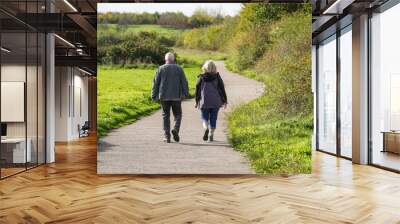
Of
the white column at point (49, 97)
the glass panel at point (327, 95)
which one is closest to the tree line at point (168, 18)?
the white column at point (49, 97)

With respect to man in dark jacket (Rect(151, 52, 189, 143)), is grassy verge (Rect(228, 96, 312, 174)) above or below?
below

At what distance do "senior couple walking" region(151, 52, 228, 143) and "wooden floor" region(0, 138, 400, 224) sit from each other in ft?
2.66

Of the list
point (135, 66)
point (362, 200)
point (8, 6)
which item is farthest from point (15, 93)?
point (362, 200)

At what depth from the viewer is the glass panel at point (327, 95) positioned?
10242 millimetres

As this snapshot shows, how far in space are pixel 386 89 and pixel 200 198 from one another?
4201mm

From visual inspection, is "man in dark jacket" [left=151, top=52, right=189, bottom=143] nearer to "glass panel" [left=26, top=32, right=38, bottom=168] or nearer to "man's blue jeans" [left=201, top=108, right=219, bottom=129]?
"man's blue jeans" [left=201, top=108, right=219, bottom=129]

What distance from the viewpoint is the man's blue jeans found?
6.66 meters

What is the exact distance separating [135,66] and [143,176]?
1.67m

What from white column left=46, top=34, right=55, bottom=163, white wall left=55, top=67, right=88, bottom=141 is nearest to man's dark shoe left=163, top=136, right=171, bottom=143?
white column left=46, top=34, right=55, bottom=163

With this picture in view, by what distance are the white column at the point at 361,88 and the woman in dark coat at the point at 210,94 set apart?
10.2ft

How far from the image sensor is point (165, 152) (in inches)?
259

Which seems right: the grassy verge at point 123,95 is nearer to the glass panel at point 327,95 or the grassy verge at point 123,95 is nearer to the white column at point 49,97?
the white column at point 49,97

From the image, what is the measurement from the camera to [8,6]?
6594 mm

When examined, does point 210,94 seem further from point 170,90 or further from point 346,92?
point 346,92
